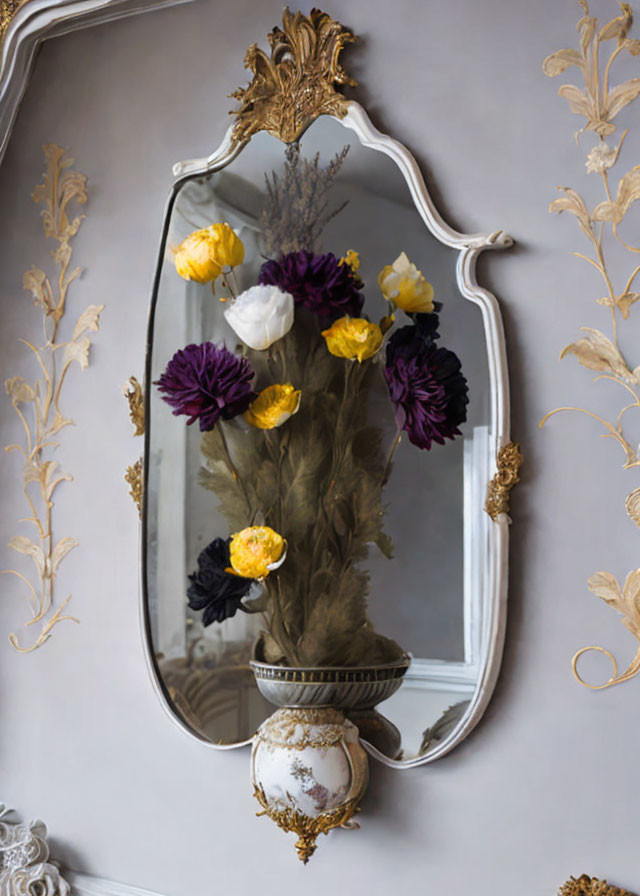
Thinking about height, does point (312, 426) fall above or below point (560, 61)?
below

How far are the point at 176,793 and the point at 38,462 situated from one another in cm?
65

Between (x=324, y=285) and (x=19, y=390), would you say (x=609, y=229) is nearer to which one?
(x=324, y=285)

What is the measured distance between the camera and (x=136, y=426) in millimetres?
1602

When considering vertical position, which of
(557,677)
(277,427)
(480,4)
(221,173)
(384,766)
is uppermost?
(480,4)

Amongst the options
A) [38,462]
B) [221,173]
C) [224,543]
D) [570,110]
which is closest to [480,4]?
[570,110]

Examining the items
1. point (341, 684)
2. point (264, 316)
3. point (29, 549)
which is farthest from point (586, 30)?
point (29, 549)

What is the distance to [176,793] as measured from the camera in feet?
5.00

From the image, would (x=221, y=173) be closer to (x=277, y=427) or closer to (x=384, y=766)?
(x=277, y=427)

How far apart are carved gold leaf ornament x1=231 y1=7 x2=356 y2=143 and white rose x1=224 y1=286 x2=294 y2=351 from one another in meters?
0.28

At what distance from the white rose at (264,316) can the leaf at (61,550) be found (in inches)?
22.3

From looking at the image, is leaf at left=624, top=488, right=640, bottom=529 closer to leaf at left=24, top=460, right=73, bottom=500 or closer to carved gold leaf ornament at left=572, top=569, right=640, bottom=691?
carved gold leaf ornament at left=572, top=569, right=640, bottom=691

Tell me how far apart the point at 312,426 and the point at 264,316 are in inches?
6.9

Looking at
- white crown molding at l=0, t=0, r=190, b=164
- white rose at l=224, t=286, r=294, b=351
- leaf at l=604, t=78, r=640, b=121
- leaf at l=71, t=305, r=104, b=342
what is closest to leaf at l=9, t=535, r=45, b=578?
leaf at l=71, t=305, r=104, b=342

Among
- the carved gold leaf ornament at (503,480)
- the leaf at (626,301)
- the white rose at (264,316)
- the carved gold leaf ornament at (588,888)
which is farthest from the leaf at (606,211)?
the carved gold leaf ornament at (588,888)
